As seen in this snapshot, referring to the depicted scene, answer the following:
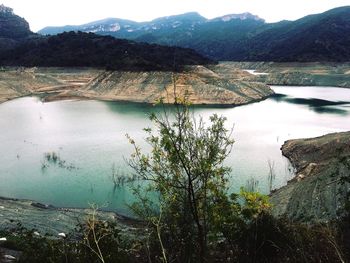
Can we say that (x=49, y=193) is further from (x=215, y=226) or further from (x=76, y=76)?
(x=76, y=76)

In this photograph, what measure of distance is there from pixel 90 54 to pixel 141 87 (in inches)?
1505

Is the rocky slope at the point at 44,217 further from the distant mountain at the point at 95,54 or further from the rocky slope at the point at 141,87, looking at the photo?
the distant mountain at the point at 95,54

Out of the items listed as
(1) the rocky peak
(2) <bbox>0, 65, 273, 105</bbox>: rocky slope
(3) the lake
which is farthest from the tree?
(1) the rocky peak

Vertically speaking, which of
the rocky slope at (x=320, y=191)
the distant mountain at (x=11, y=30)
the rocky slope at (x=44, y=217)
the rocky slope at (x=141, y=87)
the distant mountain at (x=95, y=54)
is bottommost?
the rocky slope at (x=44, y=217)

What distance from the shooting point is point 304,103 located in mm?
90500

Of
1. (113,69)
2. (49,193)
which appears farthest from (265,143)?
(113,69)

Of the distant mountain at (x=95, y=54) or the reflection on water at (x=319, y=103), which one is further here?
the distant mountain at (x=95, y=54)

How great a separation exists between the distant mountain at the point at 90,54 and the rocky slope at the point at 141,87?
527cm

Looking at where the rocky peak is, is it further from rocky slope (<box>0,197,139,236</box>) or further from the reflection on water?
rocky slope (<box>0,197,139,236</box>)

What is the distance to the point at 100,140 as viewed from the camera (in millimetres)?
49188

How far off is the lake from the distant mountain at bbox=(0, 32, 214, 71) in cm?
2210

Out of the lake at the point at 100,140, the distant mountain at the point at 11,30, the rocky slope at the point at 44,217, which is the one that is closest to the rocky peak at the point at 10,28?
the distant mountain at the point at 11,30

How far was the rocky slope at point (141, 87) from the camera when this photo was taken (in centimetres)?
8781

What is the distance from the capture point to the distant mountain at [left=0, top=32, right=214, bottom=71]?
10700cm
